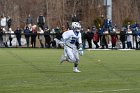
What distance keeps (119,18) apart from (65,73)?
137ft

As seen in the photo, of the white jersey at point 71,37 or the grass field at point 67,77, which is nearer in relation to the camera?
the grass field at point 67,77

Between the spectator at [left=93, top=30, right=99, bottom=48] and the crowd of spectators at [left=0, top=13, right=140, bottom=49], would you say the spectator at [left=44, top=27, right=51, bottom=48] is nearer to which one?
the crowd of spectators at [left=0, top=13, right=140, bottom=49]

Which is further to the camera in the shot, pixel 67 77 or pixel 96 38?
pixel 96 38

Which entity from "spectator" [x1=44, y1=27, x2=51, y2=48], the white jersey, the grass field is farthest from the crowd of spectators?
the white jersey

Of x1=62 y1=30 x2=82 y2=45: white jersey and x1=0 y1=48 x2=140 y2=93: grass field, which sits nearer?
x1=0 y1=48 x2=140 y2=93: grass field

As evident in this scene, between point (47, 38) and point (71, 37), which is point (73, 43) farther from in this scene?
point (47, 38)

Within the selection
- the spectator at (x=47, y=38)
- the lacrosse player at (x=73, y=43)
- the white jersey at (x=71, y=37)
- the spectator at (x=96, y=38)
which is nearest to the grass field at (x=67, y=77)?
the lacrosse player at (x=73, y=43)

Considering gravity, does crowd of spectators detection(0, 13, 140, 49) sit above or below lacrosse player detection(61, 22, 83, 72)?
below

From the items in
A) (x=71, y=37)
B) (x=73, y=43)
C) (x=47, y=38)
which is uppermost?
(x=71, y=37)

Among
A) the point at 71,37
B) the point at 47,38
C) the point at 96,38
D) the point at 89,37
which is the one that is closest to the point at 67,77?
the point at 71,37

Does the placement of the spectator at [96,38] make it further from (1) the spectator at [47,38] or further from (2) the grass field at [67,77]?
(2) the grass field at [67,77]

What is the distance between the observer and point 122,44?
1644 inches

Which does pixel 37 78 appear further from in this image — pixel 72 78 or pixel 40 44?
pixel 40 44

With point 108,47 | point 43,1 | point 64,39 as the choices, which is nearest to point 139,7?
point 43,1
